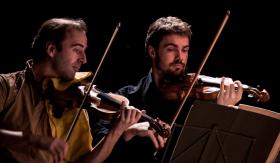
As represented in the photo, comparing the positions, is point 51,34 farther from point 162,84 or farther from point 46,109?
point 162,84

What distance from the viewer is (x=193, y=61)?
380cm

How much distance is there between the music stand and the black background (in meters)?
1.37

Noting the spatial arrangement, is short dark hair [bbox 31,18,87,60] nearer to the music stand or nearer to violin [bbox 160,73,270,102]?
violin [bbox 160,73,270,102]

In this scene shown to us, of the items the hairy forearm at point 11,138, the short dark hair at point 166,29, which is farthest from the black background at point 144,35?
the hairy forearm at point 11,138

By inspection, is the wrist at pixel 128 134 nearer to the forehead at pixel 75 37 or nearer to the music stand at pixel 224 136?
the music stand at pixel 224 136

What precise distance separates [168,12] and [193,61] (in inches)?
18.1

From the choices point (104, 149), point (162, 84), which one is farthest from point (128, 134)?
point (162, 84)

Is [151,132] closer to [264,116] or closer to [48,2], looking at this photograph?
[264,116]

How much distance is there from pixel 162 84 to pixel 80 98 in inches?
26.2

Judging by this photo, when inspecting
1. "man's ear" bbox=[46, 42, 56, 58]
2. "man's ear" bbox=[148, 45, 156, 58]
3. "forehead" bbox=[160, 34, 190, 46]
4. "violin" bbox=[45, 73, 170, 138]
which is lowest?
"violin" bbox=[45, 73, 170, 138]

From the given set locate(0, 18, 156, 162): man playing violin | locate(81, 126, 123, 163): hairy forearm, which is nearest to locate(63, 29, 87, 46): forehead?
locate(0, 18, 156, 162): man playing violin

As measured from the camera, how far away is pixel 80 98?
244 cm

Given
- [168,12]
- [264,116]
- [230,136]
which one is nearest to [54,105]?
[230,136]

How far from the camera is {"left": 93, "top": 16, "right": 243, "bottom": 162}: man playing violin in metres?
2.81
